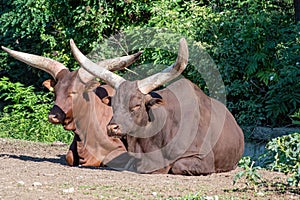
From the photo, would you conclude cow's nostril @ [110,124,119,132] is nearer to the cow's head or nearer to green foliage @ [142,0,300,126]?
the cow's head

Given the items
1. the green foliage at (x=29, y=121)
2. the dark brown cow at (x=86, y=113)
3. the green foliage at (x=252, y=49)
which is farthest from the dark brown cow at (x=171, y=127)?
the green foliage at (x=29, y=121)

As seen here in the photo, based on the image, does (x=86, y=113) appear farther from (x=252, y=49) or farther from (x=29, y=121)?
(x=29, y=121)

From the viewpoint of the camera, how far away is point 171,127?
26.8 ft

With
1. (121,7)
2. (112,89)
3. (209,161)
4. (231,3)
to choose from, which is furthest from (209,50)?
(209,161)

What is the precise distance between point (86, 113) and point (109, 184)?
1969mm

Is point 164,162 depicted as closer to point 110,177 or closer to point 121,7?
point 110,177

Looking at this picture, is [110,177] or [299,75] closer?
[110,177]

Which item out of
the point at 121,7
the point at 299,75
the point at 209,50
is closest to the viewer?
the point at 299,75

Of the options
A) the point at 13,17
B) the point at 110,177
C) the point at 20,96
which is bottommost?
the point at 20,96

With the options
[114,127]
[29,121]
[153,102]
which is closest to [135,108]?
[153,102]

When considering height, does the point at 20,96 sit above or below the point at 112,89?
below

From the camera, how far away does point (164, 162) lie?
805 centimetres

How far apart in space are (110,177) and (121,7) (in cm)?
725

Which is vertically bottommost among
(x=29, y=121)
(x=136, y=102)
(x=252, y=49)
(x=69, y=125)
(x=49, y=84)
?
(x=29, y=121)
